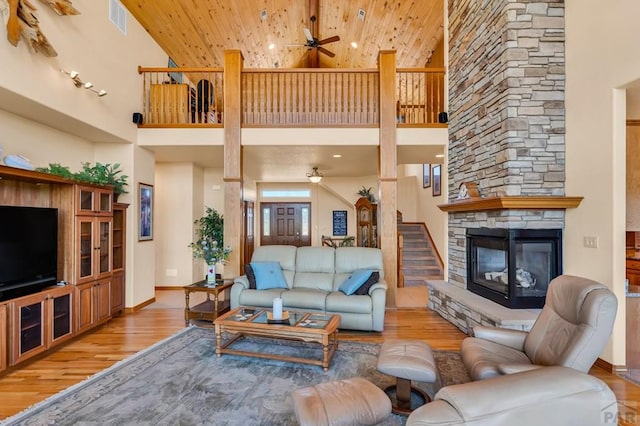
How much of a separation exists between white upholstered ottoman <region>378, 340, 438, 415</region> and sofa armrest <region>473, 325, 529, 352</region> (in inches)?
18.2

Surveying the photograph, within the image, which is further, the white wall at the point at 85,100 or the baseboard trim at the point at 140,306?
the baseboard trim at the point at 140,306

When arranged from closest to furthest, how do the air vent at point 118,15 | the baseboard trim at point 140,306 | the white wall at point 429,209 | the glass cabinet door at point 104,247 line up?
the glass cabinet door at point 104,247 → the air vent at point 118,15 → the baseboard trim at point 140,306 → the white wall at point 429,209

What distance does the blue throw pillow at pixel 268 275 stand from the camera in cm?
421

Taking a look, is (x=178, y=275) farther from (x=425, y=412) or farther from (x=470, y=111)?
(x=425, y=412)

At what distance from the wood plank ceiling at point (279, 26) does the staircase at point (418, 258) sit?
4.11m

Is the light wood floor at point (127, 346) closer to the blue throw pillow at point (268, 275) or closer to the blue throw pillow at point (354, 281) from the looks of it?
the blue throw pillow at point (354, 281)

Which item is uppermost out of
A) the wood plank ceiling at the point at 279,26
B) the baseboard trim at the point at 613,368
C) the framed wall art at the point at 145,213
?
the wood plank ceiling at the point at 279,26

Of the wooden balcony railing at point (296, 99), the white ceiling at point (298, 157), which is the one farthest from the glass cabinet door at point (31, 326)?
the wooden balcony railing at point (296, 99)

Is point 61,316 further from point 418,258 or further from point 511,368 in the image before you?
point 418,258

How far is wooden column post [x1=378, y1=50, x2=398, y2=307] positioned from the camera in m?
4.86

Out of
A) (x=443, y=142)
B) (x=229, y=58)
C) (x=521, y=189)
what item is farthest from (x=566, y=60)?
(x=229, y=58)

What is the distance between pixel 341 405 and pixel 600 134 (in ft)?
11.0

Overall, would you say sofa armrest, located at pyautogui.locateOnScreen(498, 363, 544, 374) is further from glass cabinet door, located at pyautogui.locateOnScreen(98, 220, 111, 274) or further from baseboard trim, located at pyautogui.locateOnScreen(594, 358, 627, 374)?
glass cabinet door, located at pyautogui.locateOnScreen(98, 220, 111, 274)

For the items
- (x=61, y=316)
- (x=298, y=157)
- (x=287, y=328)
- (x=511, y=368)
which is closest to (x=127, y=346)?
(x=61, y=316)
